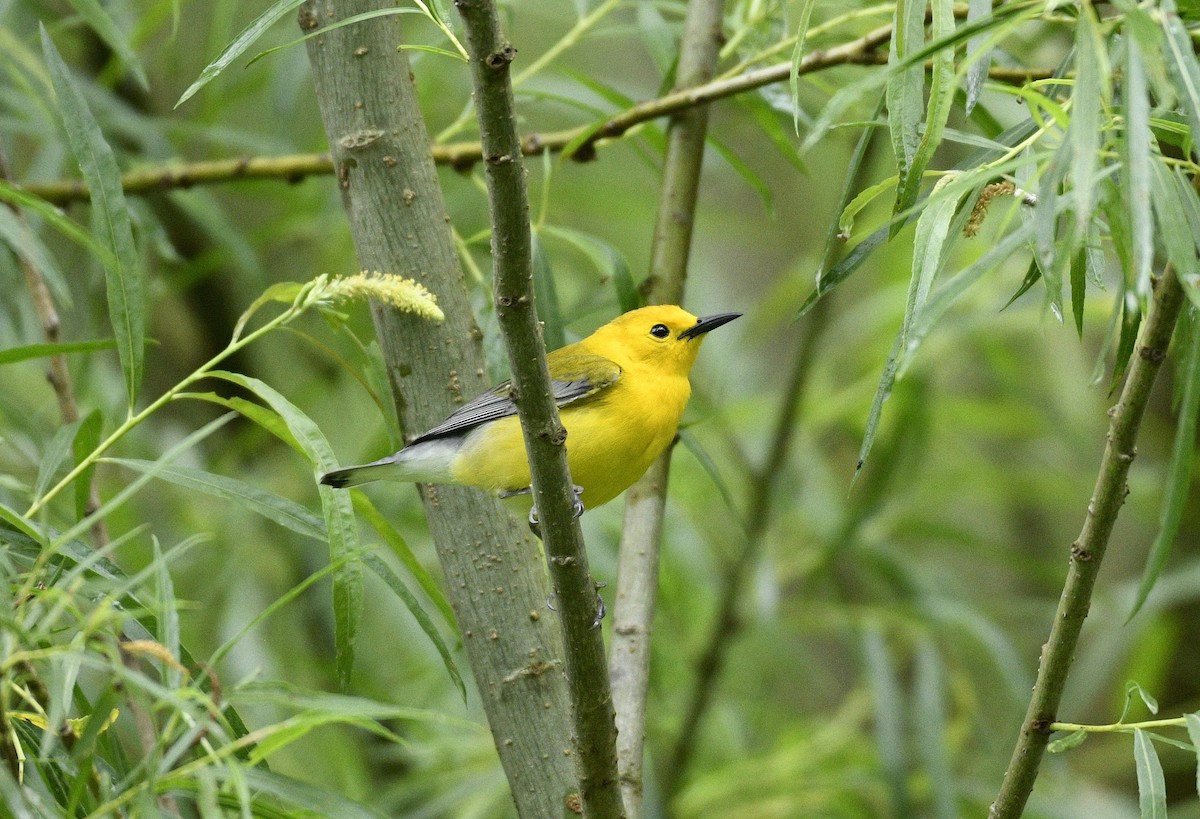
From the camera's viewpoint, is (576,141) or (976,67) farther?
(576,141)

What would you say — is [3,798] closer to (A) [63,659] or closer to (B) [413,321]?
(A) [63,659]

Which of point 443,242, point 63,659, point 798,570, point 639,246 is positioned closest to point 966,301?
point 798,570

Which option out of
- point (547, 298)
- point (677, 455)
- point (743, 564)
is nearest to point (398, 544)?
point (547, 298)

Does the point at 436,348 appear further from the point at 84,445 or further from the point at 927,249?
the point at 927,249

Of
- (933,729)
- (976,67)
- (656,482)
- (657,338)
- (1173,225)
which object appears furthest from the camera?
(933,729)

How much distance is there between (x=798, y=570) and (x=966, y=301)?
4.00ft

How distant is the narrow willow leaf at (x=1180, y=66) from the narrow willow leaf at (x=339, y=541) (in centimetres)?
121

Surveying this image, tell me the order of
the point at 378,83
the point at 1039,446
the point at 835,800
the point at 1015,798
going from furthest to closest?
the point at 1039,446 → the point at 835,800 → the point at 378,83 → the point at 1015,798

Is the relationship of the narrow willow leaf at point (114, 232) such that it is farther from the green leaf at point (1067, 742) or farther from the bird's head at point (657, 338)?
the bird's head at point (657, 338)

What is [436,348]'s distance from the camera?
231 centimetres

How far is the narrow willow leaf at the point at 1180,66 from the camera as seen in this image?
1355mm

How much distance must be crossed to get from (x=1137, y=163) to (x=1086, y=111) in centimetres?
10

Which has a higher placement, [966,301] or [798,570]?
[966,301]

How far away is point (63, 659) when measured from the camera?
1.31 metres
